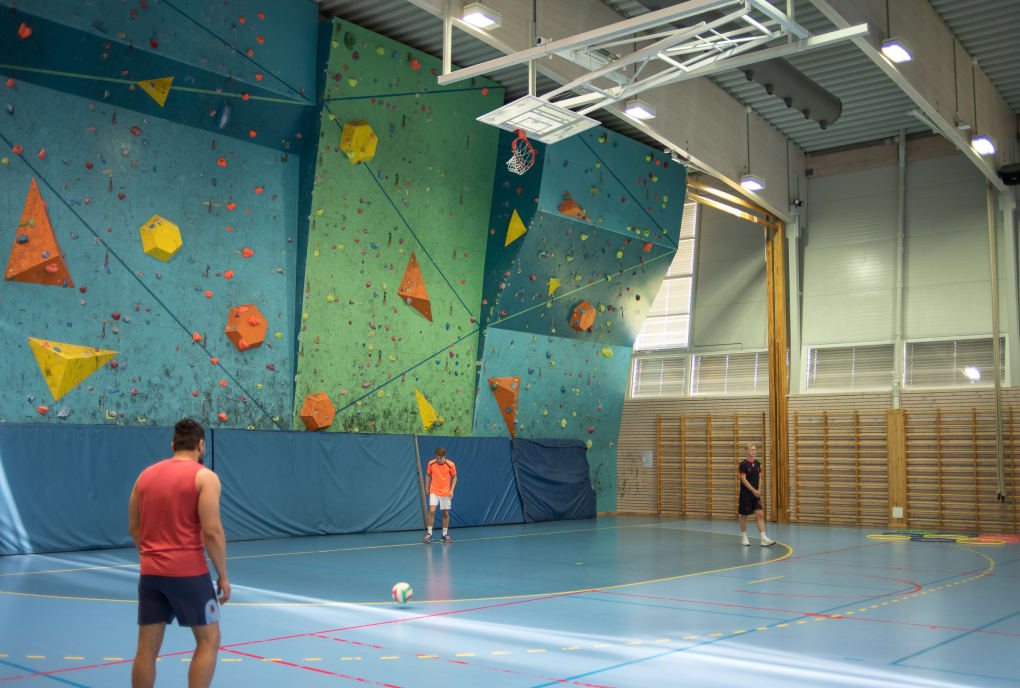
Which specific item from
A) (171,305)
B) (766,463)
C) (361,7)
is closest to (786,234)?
(766,463)

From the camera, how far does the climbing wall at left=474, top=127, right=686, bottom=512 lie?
63.1 feet

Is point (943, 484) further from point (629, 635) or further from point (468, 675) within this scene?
point (468, 675)

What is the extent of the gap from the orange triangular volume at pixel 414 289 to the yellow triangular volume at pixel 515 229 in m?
2.10

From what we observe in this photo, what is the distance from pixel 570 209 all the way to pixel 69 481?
35.1 feet

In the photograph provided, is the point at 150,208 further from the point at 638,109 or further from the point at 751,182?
the point at 751,182

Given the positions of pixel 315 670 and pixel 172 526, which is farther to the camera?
pixel 315 670

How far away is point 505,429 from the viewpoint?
68.4 ft

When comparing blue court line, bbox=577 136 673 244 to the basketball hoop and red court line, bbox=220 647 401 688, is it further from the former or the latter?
red court line, bbox=220 647 401 688

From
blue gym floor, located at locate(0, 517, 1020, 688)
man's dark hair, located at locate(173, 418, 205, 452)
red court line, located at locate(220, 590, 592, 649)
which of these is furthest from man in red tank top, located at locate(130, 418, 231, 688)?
red court line, located at locate(220, 590, 592, 649)

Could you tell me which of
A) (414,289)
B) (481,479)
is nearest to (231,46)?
(414,289)

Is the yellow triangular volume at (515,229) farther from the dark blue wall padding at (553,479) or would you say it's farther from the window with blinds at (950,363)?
the window with blinds at (950,363)

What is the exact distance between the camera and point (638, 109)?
16.4 m

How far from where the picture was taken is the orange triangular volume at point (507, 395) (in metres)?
20.2

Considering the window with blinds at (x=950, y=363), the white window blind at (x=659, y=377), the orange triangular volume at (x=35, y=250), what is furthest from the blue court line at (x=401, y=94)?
the window with blinds at (x=950, y=363)
